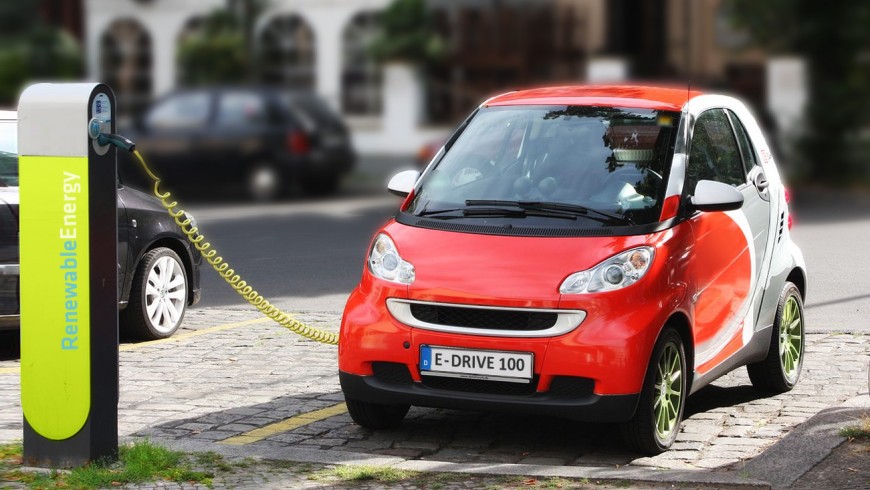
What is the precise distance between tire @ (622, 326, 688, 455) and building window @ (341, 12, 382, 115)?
26.9 m

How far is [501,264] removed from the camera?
22.5ft

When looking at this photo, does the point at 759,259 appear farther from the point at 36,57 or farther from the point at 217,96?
the point at 36,57

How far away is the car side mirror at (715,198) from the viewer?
7219 millimetres

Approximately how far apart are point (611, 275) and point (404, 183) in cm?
147

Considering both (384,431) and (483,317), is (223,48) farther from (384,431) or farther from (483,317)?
(483,317)

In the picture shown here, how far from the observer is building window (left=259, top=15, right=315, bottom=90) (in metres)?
35.8

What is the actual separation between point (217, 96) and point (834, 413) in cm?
1674

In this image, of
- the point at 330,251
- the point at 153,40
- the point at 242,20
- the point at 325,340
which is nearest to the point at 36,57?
the point at 153,40

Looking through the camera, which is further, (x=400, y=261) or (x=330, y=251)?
(x=330, y=251)

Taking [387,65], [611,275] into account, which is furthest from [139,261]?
[387,65]

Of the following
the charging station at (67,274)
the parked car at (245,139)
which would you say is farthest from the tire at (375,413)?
the parked car at (245,139)

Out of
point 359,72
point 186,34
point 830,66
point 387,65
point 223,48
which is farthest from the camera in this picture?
point 186,34

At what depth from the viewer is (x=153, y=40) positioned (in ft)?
123

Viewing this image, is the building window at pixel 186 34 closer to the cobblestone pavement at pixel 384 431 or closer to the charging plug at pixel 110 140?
the cobblestone pavement at pixel 384 431
